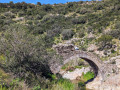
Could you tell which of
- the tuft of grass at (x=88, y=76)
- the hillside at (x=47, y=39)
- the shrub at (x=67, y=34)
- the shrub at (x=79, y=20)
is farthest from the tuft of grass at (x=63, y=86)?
the shrub at (x=79, y=20)

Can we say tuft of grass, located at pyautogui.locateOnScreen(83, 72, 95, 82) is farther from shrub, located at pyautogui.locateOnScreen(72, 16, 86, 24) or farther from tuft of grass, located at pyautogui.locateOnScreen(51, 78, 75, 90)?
shrub, located at pyautogui.locateOnScreen(72, 16, 86, 24)

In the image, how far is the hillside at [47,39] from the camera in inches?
315

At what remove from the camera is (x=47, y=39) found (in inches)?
1010

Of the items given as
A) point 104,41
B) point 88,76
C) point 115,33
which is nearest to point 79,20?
point 115,33

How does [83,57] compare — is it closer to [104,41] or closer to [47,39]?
[47,39]

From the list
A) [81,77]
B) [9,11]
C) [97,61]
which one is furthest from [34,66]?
[9,11]

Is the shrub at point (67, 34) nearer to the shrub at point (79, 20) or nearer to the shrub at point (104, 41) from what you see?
the shrub at point (79, 20)

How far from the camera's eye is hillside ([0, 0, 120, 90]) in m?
8.01

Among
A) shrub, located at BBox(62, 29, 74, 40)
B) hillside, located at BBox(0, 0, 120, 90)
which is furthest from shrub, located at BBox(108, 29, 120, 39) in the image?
shrub, located at BBox(62, 29, 74, 40)

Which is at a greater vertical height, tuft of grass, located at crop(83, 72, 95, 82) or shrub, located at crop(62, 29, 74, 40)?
shrub, located at crop(62, 29, 74, 40)

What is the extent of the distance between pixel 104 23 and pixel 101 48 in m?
9.69

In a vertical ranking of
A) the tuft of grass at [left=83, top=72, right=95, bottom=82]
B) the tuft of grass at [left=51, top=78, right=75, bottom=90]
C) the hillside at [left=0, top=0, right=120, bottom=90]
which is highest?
the hillside at [left=0, top=0, right=120, bottom=90]

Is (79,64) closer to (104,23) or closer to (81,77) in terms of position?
(81,77)

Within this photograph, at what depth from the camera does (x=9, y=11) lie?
46469 millimetres
